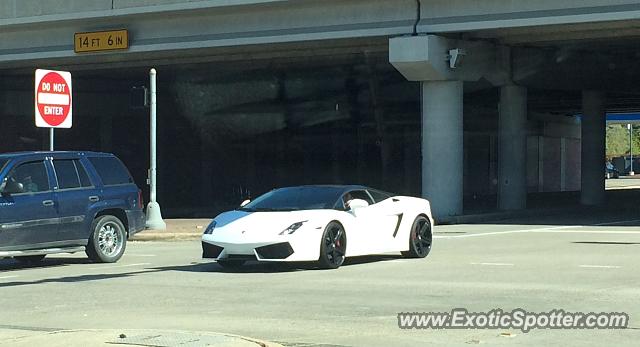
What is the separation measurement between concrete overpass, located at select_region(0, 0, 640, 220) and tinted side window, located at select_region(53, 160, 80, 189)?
1430 cm

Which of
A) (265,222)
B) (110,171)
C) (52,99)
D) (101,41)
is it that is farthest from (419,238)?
(101,41)

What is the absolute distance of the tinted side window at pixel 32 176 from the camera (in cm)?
1759

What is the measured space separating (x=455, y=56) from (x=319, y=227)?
54.9 feet

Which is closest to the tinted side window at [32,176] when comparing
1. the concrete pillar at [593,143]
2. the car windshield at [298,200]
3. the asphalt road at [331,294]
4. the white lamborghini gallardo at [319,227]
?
the asphalt road at [331,294]

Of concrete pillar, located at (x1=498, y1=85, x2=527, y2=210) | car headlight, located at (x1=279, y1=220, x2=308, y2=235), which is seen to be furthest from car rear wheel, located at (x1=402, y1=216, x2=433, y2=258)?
concrete pillar, located at (x1=498, y1=85, x2=527, y2=210)

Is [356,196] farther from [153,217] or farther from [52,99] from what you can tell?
[153,217]

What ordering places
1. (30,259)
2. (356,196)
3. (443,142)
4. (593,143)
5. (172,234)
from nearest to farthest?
(356,196)
(30,259)
(172,234)
(443,142)
(593,143)

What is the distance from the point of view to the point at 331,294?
13.0 metres

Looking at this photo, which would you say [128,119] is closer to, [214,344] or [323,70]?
[323,70]

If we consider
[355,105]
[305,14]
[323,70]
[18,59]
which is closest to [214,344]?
[305,14]

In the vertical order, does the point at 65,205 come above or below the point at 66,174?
below

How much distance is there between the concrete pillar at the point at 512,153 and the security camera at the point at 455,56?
6877 millimetres

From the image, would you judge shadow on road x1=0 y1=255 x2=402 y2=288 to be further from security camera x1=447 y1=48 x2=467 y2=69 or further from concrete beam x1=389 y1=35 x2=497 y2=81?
security camera x1=447 y1=48 x2=467 y2=69

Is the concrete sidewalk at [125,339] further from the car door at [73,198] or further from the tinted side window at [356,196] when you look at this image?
the car door at [73,198]
